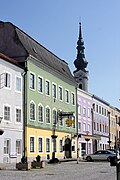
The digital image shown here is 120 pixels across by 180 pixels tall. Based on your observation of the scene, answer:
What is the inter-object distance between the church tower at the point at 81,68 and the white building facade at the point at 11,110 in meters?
39.0

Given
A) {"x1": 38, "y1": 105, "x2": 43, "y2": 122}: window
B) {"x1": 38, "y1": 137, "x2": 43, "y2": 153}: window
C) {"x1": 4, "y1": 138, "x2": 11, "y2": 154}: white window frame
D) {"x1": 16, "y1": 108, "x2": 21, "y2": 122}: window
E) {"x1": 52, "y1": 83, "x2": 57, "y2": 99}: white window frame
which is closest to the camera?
{"x1": 4, "y1": 138, "x2": 11, "y2": 154}: white window frame

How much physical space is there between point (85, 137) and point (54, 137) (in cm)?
1428

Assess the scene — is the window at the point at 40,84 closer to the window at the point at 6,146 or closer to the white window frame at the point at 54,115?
the white window frame at the point at 54,115

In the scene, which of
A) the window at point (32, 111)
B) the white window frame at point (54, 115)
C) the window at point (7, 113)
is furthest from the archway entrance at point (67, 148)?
the window at point (7, 113)

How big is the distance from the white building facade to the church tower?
39.0 metres

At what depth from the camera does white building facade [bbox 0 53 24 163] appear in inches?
1459

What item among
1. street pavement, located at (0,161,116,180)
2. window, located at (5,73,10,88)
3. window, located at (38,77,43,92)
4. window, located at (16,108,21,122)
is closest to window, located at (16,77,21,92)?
window, located at (5,73,10,88)

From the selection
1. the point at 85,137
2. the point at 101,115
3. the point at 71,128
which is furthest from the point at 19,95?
the point at 101,115

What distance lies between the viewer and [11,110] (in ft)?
127

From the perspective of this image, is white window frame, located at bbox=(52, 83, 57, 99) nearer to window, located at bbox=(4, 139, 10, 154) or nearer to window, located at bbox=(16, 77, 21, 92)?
window, located at bbox=(16, 77, 21, 92)

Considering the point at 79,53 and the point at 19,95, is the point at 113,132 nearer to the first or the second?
the point at 79,53

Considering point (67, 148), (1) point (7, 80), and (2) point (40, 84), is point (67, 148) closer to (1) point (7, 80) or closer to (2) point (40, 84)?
(2) point (40, 84)

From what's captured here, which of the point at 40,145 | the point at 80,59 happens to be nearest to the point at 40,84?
the point at 40,145

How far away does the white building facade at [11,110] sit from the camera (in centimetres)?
3706
